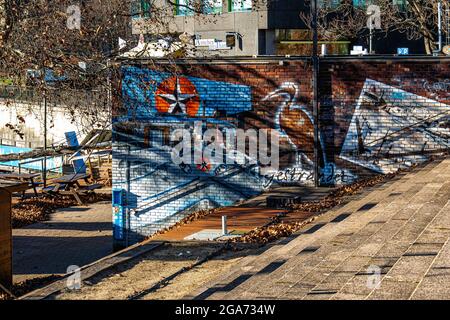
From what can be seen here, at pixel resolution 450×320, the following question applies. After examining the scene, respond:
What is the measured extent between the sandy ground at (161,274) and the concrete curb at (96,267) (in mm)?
98

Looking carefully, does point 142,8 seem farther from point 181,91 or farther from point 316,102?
point 316,102

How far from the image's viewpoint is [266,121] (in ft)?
57.2

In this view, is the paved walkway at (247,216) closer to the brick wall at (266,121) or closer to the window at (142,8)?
the brick wall at (266,121)

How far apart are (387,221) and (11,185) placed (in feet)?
19.3

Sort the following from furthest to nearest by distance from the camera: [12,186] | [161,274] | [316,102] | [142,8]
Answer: [142,8]
[316,102]
[12,186]
[161,274]

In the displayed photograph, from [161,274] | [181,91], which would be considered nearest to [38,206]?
[181,91]

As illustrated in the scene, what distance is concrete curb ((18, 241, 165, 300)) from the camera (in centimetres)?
1034

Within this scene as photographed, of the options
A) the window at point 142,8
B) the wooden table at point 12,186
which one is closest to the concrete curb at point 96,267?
the wooden table at point 12,186

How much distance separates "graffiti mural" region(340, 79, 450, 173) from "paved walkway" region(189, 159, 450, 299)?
4.22m

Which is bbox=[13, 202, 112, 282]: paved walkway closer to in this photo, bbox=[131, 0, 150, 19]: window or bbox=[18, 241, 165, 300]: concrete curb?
bbox=[18, 241, 165, 300]: concrete curb

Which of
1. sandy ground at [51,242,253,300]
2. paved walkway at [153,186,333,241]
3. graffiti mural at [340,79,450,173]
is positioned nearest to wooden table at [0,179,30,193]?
sandy ground at [51,242,253,300]

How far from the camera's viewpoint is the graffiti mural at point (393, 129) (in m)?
16.8

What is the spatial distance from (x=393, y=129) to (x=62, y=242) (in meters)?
8.61
